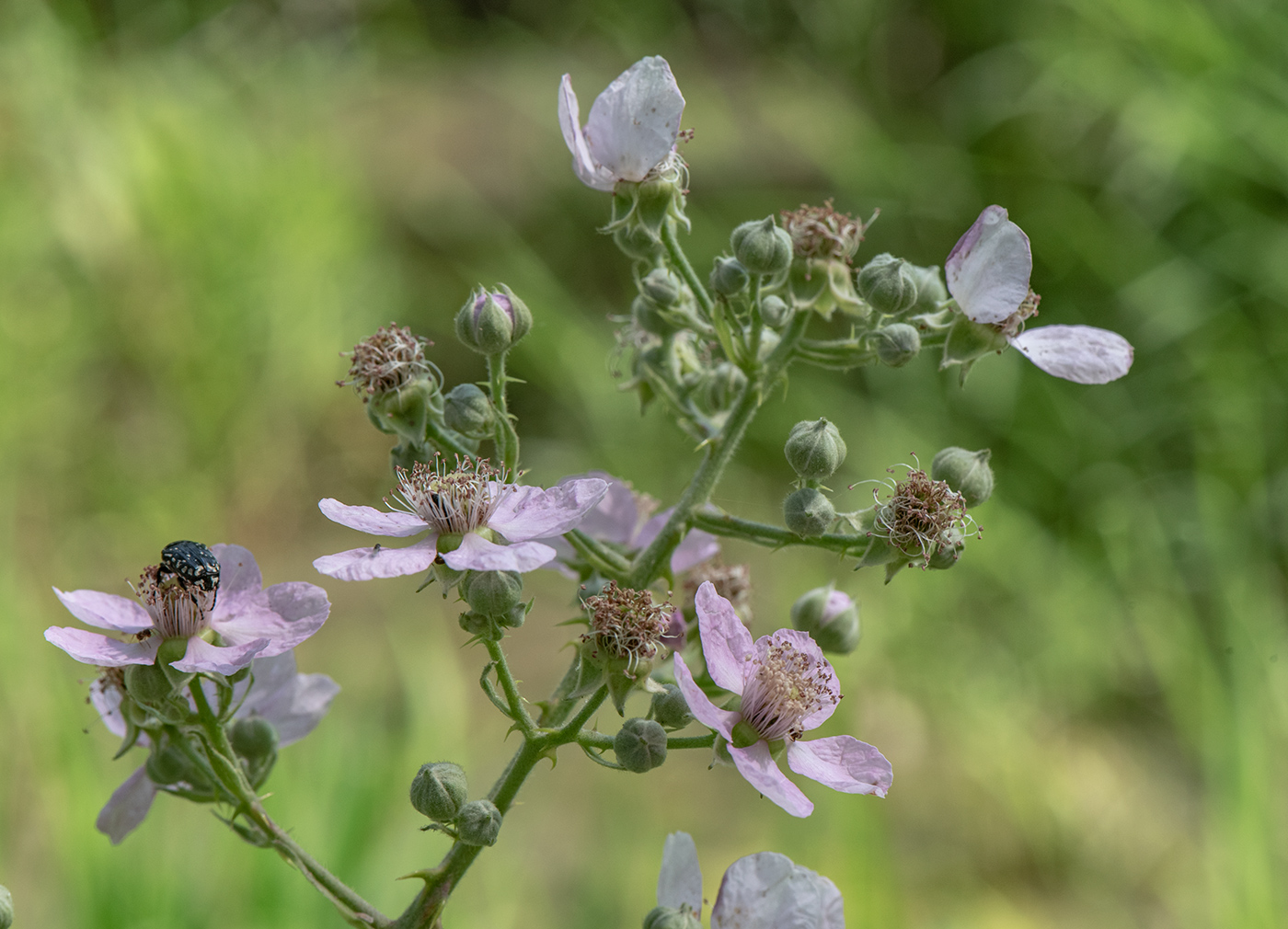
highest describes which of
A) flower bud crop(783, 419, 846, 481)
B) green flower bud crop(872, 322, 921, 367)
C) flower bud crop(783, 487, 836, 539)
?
green flower bud crop(872, 322, 921, 367)

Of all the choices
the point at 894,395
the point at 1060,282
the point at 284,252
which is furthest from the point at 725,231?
the point at 284,252

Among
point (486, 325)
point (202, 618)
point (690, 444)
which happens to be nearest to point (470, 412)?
point (486, 325)

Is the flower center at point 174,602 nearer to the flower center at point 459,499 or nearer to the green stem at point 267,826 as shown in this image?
the green stem at point 267,826

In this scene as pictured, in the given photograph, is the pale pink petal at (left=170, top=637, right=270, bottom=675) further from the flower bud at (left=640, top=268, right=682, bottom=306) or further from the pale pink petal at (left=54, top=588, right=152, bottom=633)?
the flower bud at (left=640, top=268, right=682, bottom=306)

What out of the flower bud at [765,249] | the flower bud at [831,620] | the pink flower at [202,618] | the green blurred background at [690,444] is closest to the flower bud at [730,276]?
the flower bud at [765,249]

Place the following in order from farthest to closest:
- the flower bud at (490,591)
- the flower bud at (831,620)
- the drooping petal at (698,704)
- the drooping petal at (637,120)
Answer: the flower bud at (831,620), the drooping petal at (637,120), the flower bud at (490,591), the drooping petal at (698,704)

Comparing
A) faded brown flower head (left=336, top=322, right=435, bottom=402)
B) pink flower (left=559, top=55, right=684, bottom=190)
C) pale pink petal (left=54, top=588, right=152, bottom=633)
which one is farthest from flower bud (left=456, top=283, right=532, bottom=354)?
pale pink petal (left=54, top=588, right=152, bottom=633)
